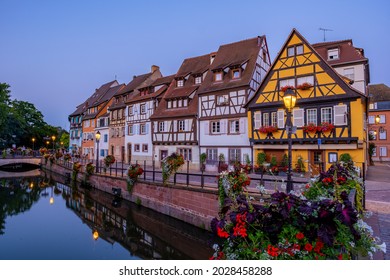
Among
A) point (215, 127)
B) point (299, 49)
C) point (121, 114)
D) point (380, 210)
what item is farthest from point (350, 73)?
point (121, 114)

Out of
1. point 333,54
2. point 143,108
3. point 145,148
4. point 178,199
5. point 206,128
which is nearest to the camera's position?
point 178,199

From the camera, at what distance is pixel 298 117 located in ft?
57.3

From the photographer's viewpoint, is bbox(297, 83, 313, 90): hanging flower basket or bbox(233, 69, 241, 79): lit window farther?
bbox(233, 69, 241, 79): lit window

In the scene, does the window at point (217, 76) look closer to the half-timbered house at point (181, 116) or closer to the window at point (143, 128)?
the half-timbered house at point (181, 116)

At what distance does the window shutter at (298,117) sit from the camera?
56.9 feet

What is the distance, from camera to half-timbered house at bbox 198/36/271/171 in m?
20.1

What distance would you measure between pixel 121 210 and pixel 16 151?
32.7 meters

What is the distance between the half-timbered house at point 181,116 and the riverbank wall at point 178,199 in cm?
735

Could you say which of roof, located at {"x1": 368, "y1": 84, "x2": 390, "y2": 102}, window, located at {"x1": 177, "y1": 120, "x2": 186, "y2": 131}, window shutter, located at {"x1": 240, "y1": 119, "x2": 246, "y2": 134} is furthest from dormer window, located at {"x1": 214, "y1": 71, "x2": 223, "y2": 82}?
roof, located at {"x1": 368, "y1": 84, "x2": 390, "y2": 102}

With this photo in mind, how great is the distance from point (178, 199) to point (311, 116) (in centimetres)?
1018

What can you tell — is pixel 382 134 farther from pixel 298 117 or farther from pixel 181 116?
pixel 181 116

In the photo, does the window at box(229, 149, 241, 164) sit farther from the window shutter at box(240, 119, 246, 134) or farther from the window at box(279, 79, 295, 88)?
the window at box(279, 79, 295, 88)

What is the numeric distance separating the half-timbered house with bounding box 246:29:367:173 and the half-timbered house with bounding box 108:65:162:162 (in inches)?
626

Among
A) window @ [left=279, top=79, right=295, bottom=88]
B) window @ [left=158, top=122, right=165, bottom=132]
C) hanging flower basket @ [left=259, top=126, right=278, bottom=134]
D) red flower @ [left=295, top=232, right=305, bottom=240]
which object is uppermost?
window @ [left=279, top=79, right=295, bottom=88]
